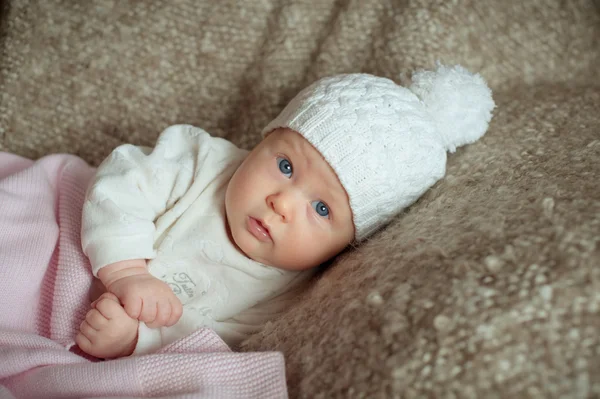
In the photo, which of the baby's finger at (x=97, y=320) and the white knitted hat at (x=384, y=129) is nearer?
the baby's finger at (x=97, y=320)

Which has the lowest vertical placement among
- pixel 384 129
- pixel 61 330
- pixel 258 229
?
pixel 61 330

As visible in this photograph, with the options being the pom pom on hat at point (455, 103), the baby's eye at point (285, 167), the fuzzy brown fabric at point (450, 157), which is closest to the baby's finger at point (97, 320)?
the fuzzy brown fabric at point (450, 157)

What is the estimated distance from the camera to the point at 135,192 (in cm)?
106

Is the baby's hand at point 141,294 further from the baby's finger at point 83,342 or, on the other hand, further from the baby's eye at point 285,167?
the baby's eye at point 285,167

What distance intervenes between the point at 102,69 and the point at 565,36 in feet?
3.44

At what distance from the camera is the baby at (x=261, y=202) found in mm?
972

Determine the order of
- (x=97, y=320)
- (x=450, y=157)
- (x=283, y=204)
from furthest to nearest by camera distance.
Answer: (x=450, y=157) → (x=283, y=204) → (x=97, y=320)

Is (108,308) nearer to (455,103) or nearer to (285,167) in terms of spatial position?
(285,167)

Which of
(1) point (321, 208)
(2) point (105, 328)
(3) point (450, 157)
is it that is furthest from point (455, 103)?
(2) point (105, 328)

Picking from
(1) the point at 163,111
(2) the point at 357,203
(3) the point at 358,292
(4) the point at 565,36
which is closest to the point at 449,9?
(4) the point at 565,36

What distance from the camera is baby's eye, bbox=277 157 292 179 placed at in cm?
104

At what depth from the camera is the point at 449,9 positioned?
1.31 meters

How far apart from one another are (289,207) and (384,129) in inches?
7.9

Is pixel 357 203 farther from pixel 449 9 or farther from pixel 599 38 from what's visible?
pixel 599 38
